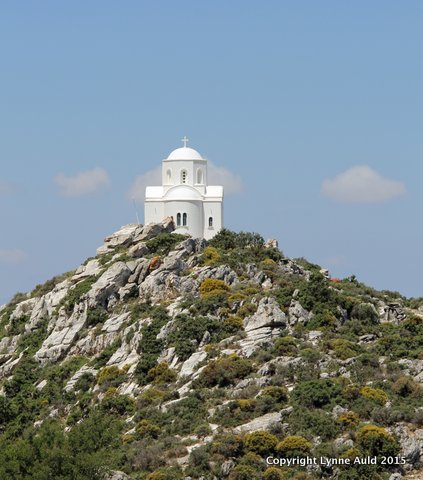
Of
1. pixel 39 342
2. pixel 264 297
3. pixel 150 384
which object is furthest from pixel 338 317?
pixel 39 342

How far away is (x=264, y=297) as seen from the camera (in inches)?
3802

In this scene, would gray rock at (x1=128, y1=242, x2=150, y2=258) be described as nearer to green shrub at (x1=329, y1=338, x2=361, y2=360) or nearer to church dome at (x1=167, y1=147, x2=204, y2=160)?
church dome at (x1=167, y1=147, x2=204, y2=160)

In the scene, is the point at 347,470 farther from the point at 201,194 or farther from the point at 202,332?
the point at 201,194

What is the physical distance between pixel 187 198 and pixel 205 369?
29.4 m

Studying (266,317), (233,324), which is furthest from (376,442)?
(233,324)

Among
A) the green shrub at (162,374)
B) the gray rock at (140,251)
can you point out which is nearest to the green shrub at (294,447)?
the green shrub at (162,374)

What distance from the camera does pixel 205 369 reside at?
88.6 m

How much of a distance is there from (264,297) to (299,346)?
652cm

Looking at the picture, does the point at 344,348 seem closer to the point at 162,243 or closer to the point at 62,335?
the point at 162,243

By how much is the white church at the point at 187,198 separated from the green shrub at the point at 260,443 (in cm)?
3888

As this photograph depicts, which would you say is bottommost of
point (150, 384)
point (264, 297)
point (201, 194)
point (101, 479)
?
point (101, 479)

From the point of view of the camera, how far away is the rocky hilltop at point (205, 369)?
77250 millimetres

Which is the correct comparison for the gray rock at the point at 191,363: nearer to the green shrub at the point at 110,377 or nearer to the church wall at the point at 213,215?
the green shrub at the point at 110,377

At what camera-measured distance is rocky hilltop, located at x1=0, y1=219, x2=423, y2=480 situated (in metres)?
77.2
